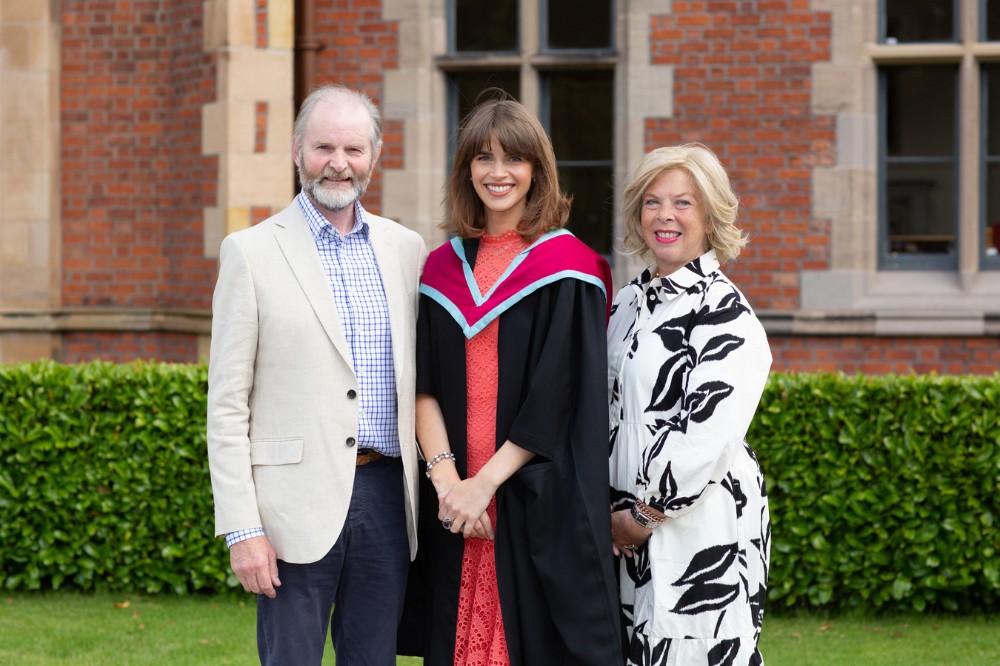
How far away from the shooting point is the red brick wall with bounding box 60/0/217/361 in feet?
25.7

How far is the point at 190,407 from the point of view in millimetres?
6062

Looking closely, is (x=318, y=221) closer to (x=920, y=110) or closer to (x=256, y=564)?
(x=256, y=564)

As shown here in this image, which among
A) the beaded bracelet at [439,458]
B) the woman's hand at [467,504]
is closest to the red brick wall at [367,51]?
the beaded bracelet at [439,458]

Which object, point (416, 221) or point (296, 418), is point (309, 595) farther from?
point (416, 221)

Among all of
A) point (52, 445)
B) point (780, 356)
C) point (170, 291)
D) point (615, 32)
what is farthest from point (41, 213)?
point (780, 356)

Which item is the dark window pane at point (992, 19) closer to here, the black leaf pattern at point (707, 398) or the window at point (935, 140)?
the window at point (935, 140)

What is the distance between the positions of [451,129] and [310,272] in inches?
189

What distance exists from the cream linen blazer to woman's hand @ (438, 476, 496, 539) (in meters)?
0.25

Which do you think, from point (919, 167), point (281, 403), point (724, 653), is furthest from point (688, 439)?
point (919, 167)

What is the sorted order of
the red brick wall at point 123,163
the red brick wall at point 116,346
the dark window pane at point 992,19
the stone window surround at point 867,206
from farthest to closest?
the red brick wall at point 116,346 → the red brick wall at point 123,163 → the dark window pane at point 992,19 → the stone window surround at point 867,206

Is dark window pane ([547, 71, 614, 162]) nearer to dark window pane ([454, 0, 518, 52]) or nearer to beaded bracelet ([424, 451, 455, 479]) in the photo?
dark window pane ([454, 0, 518, 52])

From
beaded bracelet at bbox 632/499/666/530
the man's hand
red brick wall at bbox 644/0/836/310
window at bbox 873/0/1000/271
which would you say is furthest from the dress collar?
window at bbox 873/0/1000/271

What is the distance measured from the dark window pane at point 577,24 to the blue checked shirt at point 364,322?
A: 467 cm

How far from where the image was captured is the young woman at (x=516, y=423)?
311 centimetres
